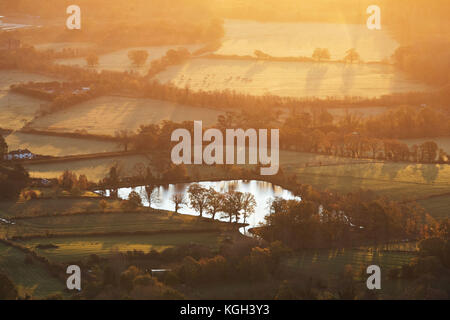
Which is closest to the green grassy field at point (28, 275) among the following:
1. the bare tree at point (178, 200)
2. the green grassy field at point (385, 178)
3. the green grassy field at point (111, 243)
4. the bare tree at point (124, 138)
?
the green grassy field at point (111, 243)

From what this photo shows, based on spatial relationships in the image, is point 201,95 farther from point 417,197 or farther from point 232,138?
point 417,197

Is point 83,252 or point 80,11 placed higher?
point 80,11

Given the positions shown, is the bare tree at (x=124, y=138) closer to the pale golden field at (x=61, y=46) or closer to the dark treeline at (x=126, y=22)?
the pale golden field at (x=61, y=46)

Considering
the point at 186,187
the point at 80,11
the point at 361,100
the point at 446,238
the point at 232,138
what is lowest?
the point at 446,238

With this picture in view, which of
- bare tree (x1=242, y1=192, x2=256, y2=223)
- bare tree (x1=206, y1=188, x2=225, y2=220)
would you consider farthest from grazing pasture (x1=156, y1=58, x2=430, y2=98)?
bare tree (x1=206, y1=188, x2=225, y2=220)

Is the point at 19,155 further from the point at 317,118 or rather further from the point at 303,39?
A: the point at 303,39

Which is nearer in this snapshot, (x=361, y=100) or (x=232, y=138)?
(x=232, y=138)
